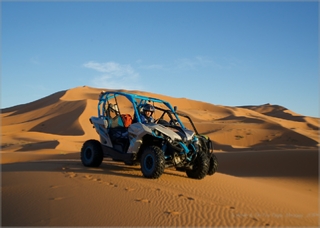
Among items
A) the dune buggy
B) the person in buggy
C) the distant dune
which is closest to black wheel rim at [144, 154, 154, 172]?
the dune buggy

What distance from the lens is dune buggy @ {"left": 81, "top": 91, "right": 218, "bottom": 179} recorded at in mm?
7754

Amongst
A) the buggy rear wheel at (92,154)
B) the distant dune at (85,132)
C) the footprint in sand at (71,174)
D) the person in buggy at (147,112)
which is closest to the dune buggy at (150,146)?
the buggy rear wheel at (92,154)

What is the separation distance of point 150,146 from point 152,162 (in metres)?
0.38

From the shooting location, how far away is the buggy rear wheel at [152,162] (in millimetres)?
7410

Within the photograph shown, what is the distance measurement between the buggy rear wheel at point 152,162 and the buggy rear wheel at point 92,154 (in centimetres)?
190

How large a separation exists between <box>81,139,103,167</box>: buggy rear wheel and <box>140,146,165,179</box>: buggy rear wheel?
190cm

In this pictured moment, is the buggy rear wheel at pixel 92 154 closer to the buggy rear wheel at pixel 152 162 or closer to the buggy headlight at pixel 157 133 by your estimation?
the buggy rear wheel at pixel 152 162

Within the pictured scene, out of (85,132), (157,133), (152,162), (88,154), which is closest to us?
(152,162)

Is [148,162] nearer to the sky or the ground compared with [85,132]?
nearer to the sky

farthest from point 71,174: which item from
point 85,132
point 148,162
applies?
point 85,132

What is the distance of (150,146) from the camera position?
25.6ft

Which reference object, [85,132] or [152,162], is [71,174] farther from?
[85,132]

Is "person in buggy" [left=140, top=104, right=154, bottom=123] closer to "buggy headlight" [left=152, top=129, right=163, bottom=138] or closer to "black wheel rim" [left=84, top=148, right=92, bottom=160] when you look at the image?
"buggy headlight" [left=152, top=129, right=163, bottom=138]

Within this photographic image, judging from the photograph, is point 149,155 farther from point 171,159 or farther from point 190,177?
point 190,177
